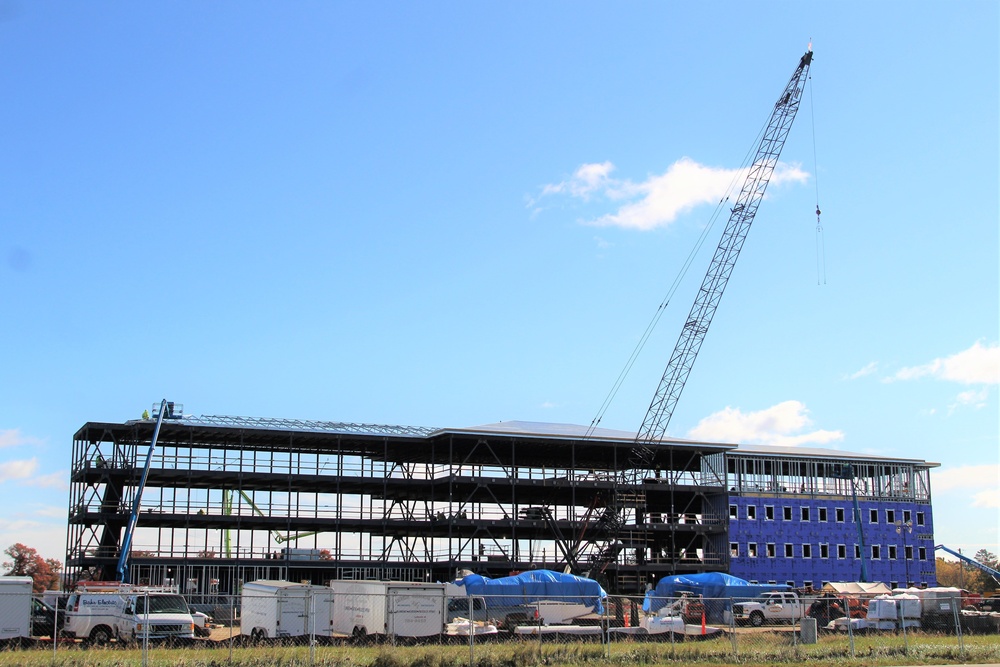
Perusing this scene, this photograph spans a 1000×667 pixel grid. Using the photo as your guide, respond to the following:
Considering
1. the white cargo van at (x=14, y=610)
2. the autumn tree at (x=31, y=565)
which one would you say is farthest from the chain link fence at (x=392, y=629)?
the autumn tree at (x=31, y=565)

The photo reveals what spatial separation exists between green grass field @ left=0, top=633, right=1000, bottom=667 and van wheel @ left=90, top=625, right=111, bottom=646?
5375mm

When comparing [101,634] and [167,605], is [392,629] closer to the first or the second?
[167,605]

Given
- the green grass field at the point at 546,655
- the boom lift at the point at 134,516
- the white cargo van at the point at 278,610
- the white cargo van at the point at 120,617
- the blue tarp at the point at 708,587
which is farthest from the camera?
the boom lift at the point at 134,516

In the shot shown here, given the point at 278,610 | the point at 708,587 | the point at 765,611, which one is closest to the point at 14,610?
the point at 278,610

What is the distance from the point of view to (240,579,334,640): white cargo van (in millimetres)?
39000

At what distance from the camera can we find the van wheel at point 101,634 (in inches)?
1576

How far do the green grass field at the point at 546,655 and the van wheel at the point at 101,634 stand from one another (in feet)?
17.6

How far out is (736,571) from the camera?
294 feet

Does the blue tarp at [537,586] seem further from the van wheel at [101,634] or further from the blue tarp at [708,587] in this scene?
the van wheel at [101,634]

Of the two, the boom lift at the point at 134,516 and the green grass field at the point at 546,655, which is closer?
the green grass field at the point at 546,655

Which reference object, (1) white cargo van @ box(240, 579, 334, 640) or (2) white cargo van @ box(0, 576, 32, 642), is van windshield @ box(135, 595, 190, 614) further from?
(2) white cargo van @ box(0, 576, 32, 642)

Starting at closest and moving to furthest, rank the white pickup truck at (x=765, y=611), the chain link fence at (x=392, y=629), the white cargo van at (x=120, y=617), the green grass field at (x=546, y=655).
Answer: the green grass field at (x=546, y=655) → the chain link fence at (x=392, y=629) → the white cargo van at (x=120, y=617) → the white pickup truck at (x=765, y=611)

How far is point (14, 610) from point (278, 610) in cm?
852

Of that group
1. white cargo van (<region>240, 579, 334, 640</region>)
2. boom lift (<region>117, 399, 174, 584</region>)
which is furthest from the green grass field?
boom lift (<region>117, 399, 174, 584</region>)
